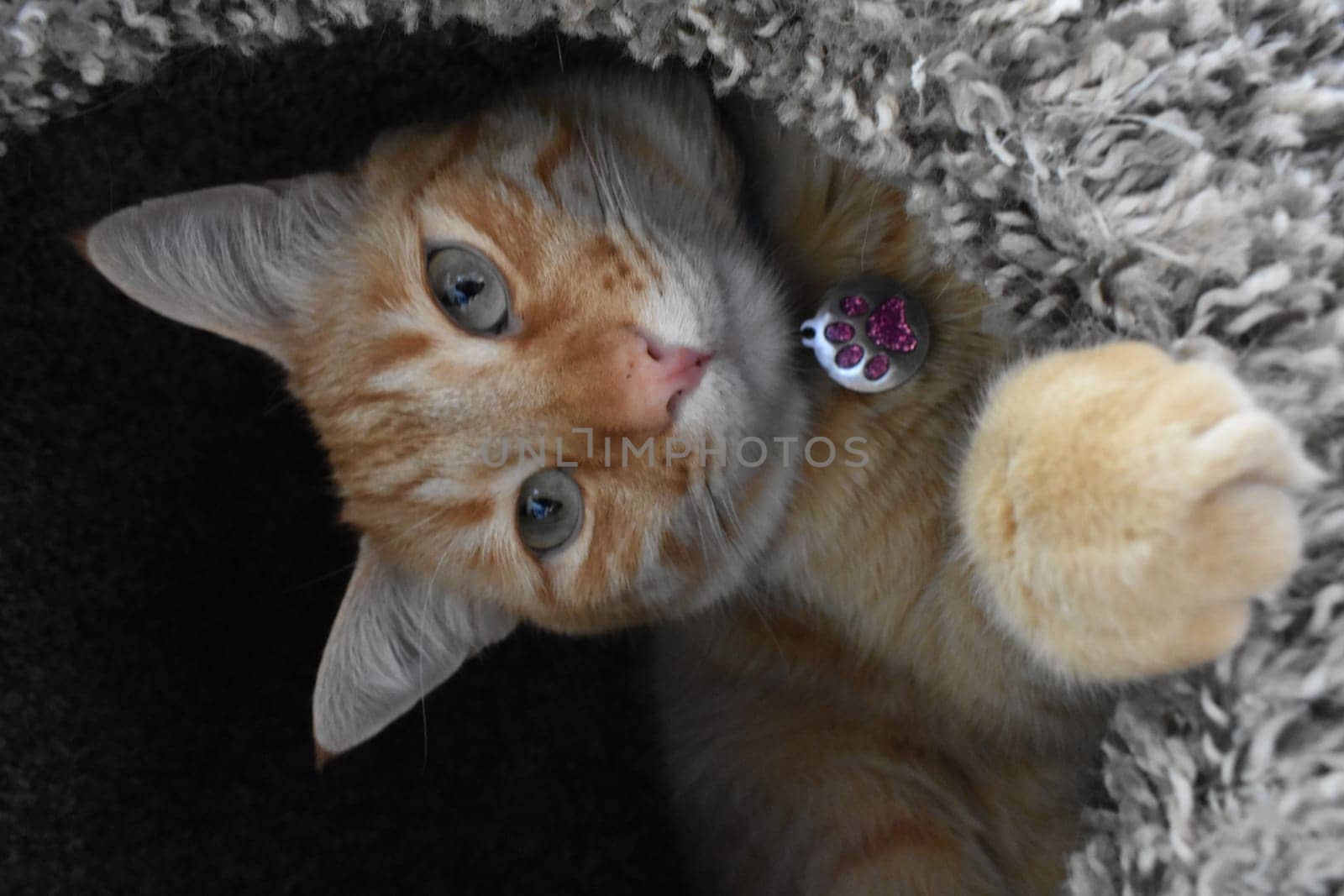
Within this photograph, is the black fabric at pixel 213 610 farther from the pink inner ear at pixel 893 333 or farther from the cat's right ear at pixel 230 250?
the pink inner ear at pixel 893 333

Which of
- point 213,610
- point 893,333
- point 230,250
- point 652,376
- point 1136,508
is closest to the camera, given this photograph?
point 1136,508

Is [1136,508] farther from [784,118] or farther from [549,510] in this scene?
[549,510]

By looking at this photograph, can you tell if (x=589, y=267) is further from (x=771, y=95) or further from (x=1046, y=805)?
(x=1046, y=805)

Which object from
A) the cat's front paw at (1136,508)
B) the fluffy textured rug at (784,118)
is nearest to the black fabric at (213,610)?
the fluffy textured rug at (784,118)

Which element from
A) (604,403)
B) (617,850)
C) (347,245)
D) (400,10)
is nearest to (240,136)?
(347,245)

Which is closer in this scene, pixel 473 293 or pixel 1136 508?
pixel 1136 508

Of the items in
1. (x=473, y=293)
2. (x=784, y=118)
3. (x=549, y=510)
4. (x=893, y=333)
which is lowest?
(x=549, y=510)

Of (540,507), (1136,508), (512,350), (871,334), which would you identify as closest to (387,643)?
(540,507)
